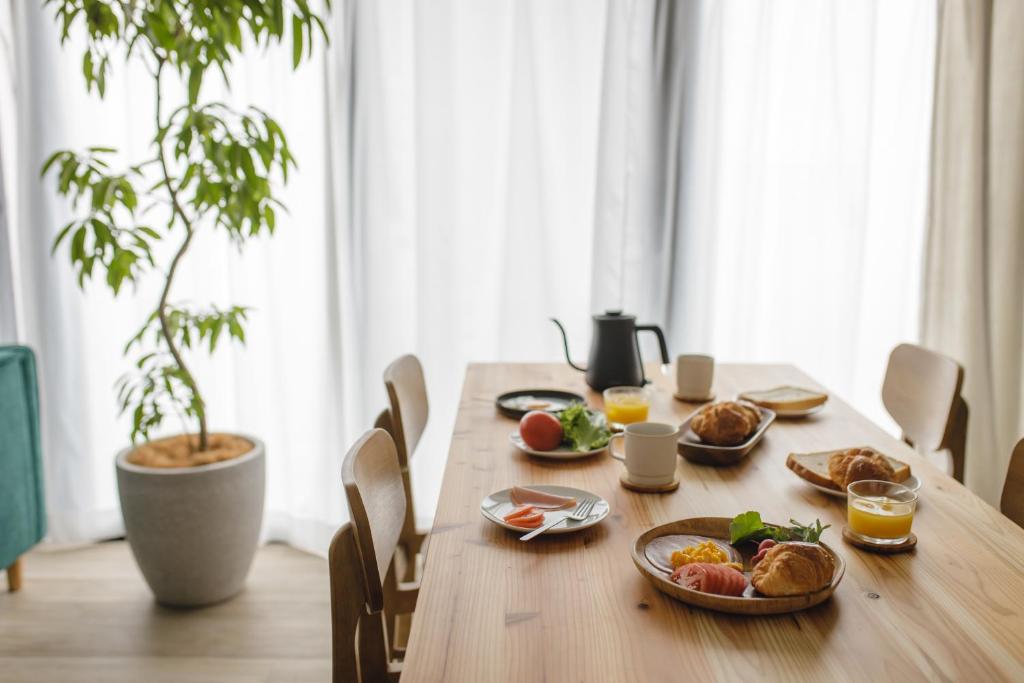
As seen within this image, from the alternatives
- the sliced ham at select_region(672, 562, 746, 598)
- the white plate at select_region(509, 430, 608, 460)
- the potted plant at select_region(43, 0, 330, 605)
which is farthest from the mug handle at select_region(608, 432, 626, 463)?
the potted plant at select_region(43, 0, 330, 605)

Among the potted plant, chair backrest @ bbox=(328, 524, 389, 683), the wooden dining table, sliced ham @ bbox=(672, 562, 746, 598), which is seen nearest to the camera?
the wooden dining table

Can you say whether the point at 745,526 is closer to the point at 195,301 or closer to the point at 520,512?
the point at 520,512

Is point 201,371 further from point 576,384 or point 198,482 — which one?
point 576,384

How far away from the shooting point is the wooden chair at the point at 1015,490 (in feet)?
4.52

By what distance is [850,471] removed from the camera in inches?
51.9

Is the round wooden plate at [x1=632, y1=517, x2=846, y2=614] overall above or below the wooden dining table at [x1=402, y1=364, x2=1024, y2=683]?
above

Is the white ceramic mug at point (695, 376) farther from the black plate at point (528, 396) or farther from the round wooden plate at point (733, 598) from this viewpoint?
the round wooden plate at point (733, 598)

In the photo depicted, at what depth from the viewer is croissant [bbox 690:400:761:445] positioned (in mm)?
1521

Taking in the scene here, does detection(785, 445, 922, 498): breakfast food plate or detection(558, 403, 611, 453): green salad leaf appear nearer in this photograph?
detection(785, 445, 922, 498): breakfast food plate

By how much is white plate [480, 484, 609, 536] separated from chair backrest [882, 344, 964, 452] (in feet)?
3.03

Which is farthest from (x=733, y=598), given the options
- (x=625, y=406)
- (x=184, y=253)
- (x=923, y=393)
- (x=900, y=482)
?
(x=184, y=253)

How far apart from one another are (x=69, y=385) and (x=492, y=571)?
242 centimetres

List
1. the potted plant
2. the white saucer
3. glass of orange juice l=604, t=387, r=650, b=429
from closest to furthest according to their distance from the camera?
glass of orange juice l=604, t=387, r=650, b=429, the white saucer, the potted plant

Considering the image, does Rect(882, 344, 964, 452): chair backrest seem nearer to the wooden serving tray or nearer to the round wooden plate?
the wooden serving tray
